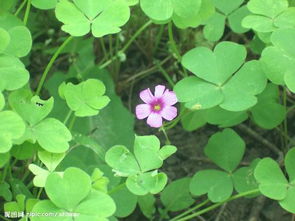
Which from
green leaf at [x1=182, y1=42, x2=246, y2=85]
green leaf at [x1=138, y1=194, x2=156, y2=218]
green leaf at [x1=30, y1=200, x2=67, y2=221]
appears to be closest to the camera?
green leaf at [x1=30, y1=200, x2=67, y2=221]

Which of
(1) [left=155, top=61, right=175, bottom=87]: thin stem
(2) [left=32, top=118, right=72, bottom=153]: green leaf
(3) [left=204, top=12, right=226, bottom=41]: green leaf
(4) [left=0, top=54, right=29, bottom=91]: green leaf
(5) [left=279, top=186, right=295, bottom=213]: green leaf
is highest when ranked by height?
(4) [left=0, top=54, right=29, bottom=91]: green leaf

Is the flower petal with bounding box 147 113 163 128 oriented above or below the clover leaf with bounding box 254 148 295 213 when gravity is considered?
above

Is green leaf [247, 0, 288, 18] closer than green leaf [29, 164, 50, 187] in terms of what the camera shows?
No

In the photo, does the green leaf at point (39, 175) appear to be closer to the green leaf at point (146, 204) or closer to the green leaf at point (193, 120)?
the green leaf at point (146, 204)

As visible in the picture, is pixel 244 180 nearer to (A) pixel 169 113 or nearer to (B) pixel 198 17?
(A) pixel 169 113

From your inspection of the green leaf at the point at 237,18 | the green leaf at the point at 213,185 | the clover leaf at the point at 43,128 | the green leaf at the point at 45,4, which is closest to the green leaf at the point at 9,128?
the clover leaf at the point at 43,128

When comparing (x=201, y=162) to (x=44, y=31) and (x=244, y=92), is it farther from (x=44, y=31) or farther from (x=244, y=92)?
(x=44, y=31)

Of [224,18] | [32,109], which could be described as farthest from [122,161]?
[224,18]

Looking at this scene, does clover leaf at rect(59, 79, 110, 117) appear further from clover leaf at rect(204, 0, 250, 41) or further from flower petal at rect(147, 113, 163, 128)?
clover leaf at rect(204, 0, 250, 41)

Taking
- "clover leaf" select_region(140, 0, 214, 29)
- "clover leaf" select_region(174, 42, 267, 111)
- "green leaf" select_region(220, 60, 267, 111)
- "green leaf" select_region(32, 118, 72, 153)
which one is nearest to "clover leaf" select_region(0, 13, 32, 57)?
"green leaf" select_region(32, 118, 72, 153)
